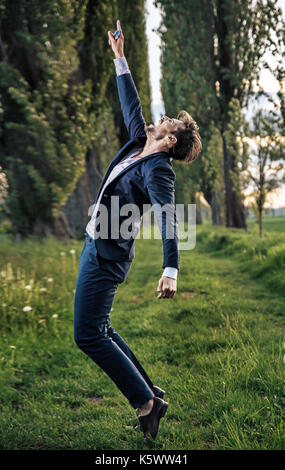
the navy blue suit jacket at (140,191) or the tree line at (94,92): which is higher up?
the tree line at (94,92)

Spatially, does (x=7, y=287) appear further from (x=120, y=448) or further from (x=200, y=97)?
(x=200, y=97)

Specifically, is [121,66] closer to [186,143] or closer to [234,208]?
[186,143]

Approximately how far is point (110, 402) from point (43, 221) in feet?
16.2

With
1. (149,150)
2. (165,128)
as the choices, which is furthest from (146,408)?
(165,128)

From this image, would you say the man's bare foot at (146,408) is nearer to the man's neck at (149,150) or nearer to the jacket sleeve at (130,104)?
the man's neck at (149,150)

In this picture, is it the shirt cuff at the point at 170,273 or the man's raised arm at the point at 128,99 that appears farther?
the man's raised arm at the point at 128,99

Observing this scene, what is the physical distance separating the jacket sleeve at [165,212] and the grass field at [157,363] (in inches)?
43.2

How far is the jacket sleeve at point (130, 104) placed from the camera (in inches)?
115

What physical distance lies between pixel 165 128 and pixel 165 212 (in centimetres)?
61

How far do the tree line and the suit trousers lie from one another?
1.71 metres

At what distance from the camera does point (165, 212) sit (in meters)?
2.24

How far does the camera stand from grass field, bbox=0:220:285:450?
2.62 meters

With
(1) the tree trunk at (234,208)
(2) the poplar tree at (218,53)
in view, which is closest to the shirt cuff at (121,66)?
(2) the poplar tree at (218,53)

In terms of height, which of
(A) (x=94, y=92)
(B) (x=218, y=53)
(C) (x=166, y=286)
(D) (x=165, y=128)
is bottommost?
(C) (x=166, y=286)
